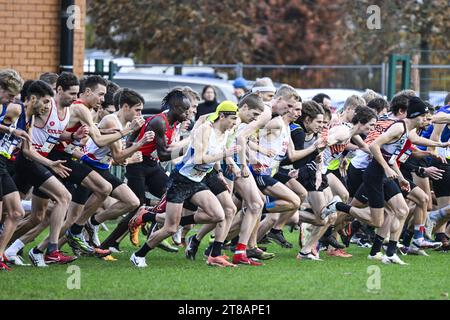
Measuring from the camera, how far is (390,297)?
430 inches

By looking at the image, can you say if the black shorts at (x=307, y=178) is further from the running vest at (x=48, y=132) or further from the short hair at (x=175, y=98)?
the running vest at (x=48, y=132)

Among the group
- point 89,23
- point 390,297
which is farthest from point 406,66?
point 89,23

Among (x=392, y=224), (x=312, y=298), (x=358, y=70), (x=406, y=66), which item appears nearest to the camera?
(x=312, y=298)

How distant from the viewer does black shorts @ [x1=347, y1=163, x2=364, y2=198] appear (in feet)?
50.2

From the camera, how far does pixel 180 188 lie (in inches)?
504

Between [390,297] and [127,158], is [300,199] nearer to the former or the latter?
[127,158]

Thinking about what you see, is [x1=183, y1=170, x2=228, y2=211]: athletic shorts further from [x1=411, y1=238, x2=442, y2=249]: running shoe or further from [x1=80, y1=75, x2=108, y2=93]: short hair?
[x1=411, y1=238, x2=442, y2=249]: running shoe

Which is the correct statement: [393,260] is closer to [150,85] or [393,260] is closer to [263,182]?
[263,182]

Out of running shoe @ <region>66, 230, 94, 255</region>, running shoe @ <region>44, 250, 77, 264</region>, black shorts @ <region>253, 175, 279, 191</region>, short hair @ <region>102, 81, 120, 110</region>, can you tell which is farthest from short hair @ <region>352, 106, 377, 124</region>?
running shoe @ <region>44, 250, 77, 264</region>

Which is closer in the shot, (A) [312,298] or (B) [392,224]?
(A) [312,298]

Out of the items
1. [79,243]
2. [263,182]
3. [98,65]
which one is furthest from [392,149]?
[98,65]

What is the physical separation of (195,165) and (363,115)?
251 cm

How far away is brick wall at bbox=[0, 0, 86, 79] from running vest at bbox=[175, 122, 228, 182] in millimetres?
7411
